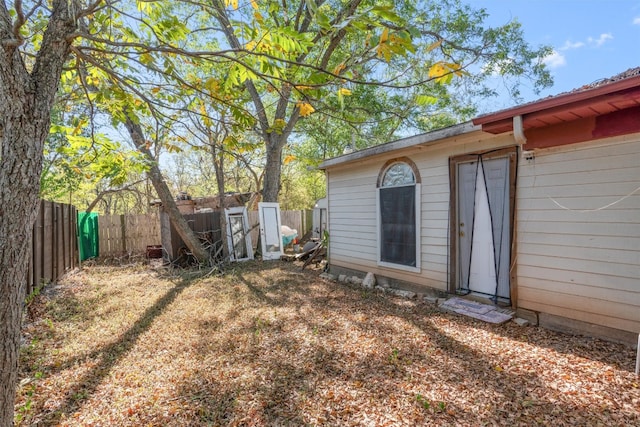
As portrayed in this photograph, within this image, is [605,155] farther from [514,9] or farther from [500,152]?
[514,9]

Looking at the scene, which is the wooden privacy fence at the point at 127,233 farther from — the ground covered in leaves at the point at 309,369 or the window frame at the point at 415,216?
the window frame at the point at 415,216

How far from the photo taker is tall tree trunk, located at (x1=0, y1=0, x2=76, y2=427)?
1511 mm

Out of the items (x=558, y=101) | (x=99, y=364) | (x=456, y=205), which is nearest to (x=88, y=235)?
(x=99, y=364)

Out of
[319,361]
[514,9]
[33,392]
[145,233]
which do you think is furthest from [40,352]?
[514,9]

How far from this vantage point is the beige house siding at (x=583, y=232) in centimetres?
295

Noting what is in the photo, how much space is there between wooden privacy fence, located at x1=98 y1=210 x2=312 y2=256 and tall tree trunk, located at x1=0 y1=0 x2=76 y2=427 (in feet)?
25.8

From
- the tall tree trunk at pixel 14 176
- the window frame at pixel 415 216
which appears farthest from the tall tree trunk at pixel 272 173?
the tall tree trunk at pixel 14 176

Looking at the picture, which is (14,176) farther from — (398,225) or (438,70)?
(398,225)

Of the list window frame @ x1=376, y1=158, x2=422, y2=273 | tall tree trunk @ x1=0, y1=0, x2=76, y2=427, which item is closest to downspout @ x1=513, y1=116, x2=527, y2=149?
window frame @ x1=376, y1=158, x2=422, y2=273

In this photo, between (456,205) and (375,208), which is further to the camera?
(375,208)

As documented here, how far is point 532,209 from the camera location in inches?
141

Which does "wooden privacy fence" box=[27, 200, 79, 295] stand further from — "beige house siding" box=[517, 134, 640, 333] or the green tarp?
"beige house siding" box=[517, 134, 640, 333]

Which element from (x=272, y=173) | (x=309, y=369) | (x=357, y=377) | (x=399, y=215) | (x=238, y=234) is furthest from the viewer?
(x=272, y=173)

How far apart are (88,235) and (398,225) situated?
335 inches
